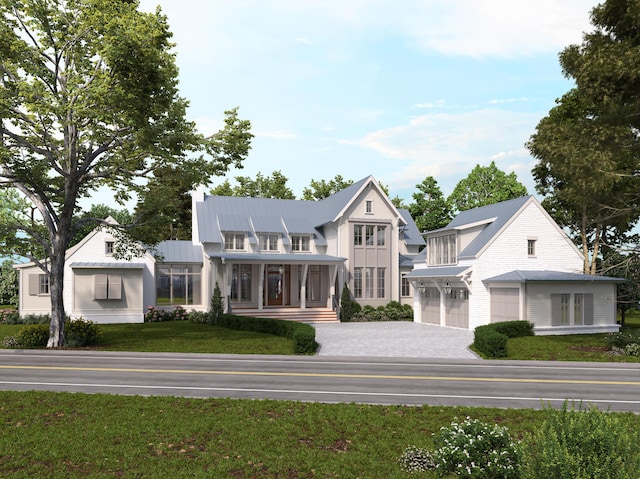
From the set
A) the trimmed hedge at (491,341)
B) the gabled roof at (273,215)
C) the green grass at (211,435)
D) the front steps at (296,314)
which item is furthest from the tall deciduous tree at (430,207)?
the green grass at (211,435)

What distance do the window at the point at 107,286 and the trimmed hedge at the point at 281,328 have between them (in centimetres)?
762

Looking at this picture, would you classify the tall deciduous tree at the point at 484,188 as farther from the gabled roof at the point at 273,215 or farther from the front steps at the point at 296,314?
the front steps at the point at 296,314

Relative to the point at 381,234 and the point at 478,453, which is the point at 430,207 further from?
the point at 478,453

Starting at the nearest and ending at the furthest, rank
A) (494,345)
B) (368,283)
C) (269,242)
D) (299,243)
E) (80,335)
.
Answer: (494,345)
(80,335)
(368,283)
(269,242)
(299,243)

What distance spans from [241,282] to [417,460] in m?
34.4

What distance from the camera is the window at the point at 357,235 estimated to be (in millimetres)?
43625

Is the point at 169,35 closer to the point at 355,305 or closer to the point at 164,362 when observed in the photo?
the point at 164,362

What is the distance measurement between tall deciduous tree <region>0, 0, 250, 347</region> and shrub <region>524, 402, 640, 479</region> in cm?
2128

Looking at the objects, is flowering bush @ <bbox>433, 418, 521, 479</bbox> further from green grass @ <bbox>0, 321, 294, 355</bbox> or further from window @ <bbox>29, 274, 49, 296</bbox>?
window @ <bbox>29, 274, 49, 296</bbox>

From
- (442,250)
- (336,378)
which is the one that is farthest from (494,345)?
(442,250)

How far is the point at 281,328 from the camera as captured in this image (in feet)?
98.5

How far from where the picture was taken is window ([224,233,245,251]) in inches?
1693

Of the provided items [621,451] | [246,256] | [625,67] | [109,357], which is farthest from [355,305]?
[621,451]

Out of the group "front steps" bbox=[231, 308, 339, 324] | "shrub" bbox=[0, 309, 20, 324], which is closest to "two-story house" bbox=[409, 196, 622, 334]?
"front steps" bbox=[231, 308, 339, 324]
